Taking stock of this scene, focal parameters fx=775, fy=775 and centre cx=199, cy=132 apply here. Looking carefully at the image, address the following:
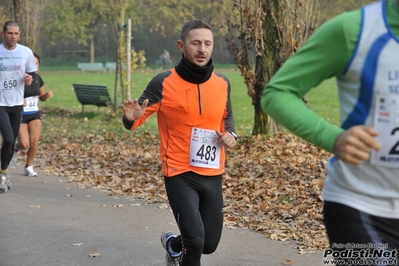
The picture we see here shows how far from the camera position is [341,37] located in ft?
9.69

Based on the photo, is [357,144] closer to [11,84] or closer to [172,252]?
[172,252]

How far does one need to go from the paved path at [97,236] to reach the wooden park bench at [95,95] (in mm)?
11160

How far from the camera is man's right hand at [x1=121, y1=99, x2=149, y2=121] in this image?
5.57m

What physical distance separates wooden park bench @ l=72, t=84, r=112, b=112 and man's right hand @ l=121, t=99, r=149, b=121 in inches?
647

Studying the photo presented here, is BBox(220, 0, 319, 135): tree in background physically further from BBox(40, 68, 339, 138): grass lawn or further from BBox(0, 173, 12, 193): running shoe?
BBox(0, 173, 12, 193): running shoe

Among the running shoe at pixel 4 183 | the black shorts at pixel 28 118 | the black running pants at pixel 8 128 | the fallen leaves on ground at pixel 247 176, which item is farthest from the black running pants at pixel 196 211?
the black shorts at pixel 28 118

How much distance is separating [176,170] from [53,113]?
1905 centimetres

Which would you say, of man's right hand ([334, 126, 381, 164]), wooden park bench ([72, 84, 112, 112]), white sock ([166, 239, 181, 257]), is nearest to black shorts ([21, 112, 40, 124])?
white sock ([166, 239, 181, 257])

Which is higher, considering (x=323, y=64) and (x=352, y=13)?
(x=352, y=13)

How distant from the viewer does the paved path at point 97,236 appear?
6.99 meters

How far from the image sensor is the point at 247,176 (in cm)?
1101

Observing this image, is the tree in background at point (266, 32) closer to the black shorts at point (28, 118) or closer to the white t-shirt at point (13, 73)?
the black shorts at point (28, 118)

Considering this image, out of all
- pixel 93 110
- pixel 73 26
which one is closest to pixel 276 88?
pixel 93 110

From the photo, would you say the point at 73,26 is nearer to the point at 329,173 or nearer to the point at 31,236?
the point at 31,236
